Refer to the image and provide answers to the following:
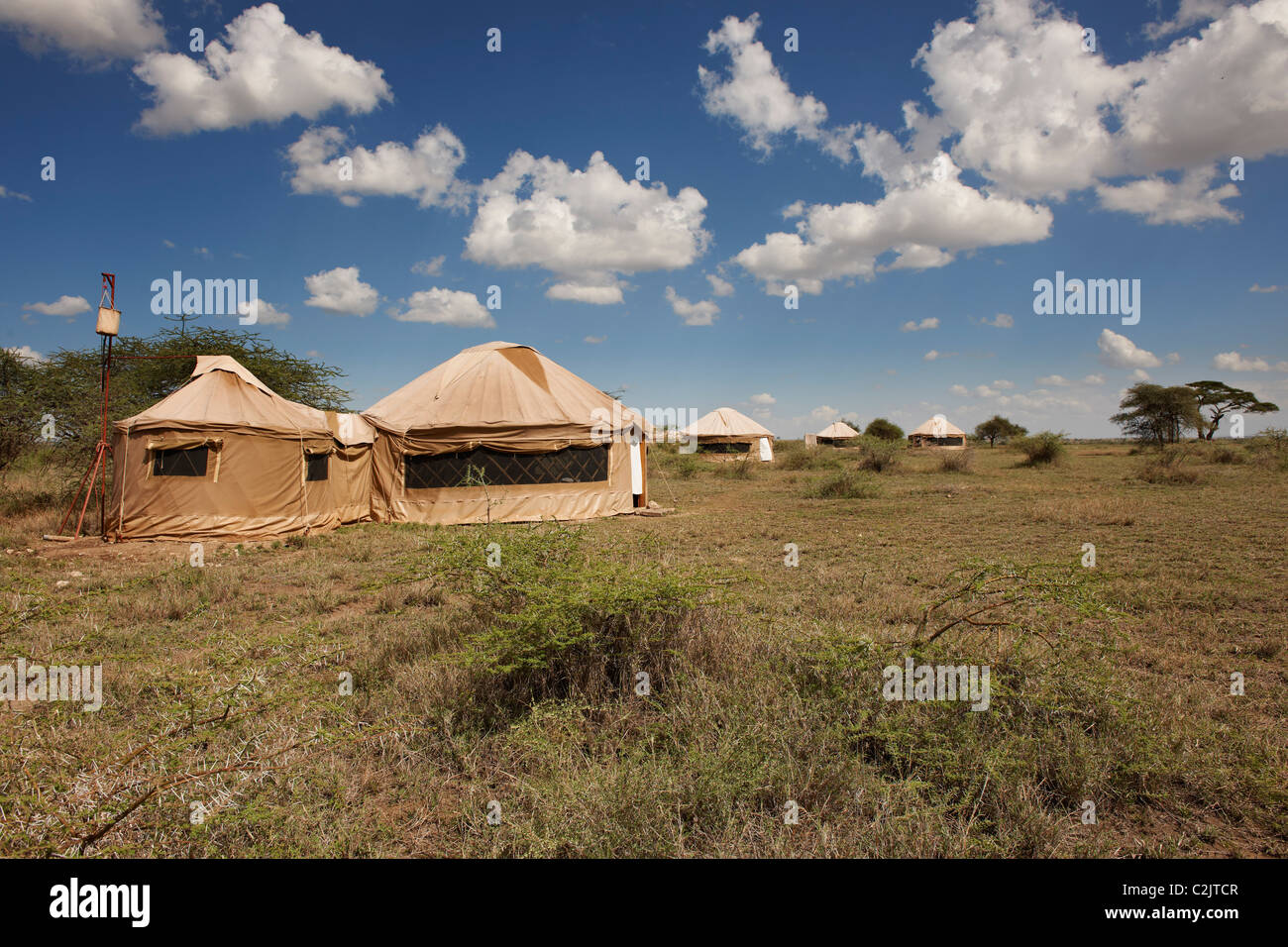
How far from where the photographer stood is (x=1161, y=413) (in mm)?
35000

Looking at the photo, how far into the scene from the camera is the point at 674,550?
8867mm

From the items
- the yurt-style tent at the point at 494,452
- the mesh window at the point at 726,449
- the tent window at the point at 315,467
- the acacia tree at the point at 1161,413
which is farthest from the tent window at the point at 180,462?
the acacia tree at the point at 1161,413

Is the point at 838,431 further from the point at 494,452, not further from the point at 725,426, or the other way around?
the point at 494,452

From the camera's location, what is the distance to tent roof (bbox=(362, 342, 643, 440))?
497 inches

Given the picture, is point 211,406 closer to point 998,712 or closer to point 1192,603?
point 998,712

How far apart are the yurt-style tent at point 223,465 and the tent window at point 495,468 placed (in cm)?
157

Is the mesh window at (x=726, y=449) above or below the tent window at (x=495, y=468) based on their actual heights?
above

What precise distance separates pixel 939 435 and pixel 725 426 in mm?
21656

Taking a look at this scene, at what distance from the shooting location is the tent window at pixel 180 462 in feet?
33.1

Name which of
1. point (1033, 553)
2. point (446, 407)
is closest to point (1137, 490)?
point (1033, 553)

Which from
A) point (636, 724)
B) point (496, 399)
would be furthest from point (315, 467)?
point (636, 724)

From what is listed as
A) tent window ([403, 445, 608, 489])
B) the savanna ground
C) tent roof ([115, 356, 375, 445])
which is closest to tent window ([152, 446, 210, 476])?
tent roof ([115, 356, 375, 445])

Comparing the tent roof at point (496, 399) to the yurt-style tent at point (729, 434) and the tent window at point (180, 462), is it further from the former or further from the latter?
the yurt-style tent at point (729, 434)
